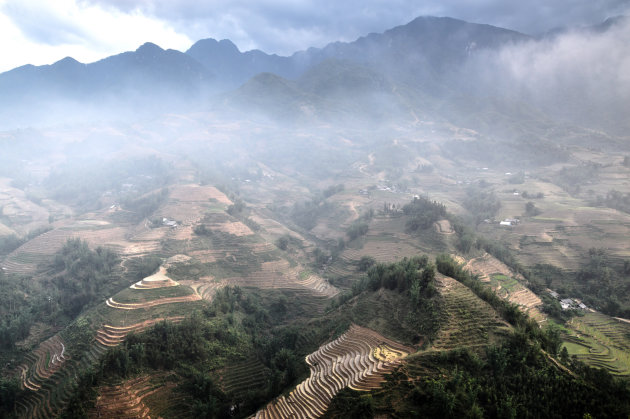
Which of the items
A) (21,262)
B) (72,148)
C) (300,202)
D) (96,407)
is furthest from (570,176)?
(72,148)

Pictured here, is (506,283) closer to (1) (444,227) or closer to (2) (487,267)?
(2) (487,267)

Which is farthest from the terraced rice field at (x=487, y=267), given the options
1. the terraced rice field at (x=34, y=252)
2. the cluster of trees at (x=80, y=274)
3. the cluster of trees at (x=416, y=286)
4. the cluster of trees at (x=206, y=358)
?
the terraced rice field at (x=34, y=252)

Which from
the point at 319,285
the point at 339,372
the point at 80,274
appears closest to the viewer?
the point at 339,372

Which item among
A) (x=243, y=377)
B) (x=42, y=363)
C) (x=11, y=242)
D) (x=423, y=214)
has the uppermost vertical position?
(x=423, y=214)

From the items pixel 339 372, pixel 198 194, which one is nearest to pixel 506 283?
pixel 339 372

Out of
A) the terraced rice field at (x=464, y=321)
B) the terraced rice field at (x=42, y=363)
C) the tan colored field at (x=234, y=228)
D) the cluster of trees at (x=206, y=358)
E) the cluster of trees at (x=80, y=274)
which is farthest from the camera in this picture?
the tan colored field at (x=234, y=228)

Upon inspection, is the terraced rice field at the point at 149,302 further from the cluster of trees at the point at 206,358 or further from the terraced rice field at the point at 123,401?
the terraced rice field at the point at 123,401

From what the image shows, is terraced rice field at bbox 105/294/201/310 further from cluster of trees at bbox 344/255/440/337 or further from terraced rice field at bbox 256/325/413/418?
cluster of trees at bbox 344/255/440/337
